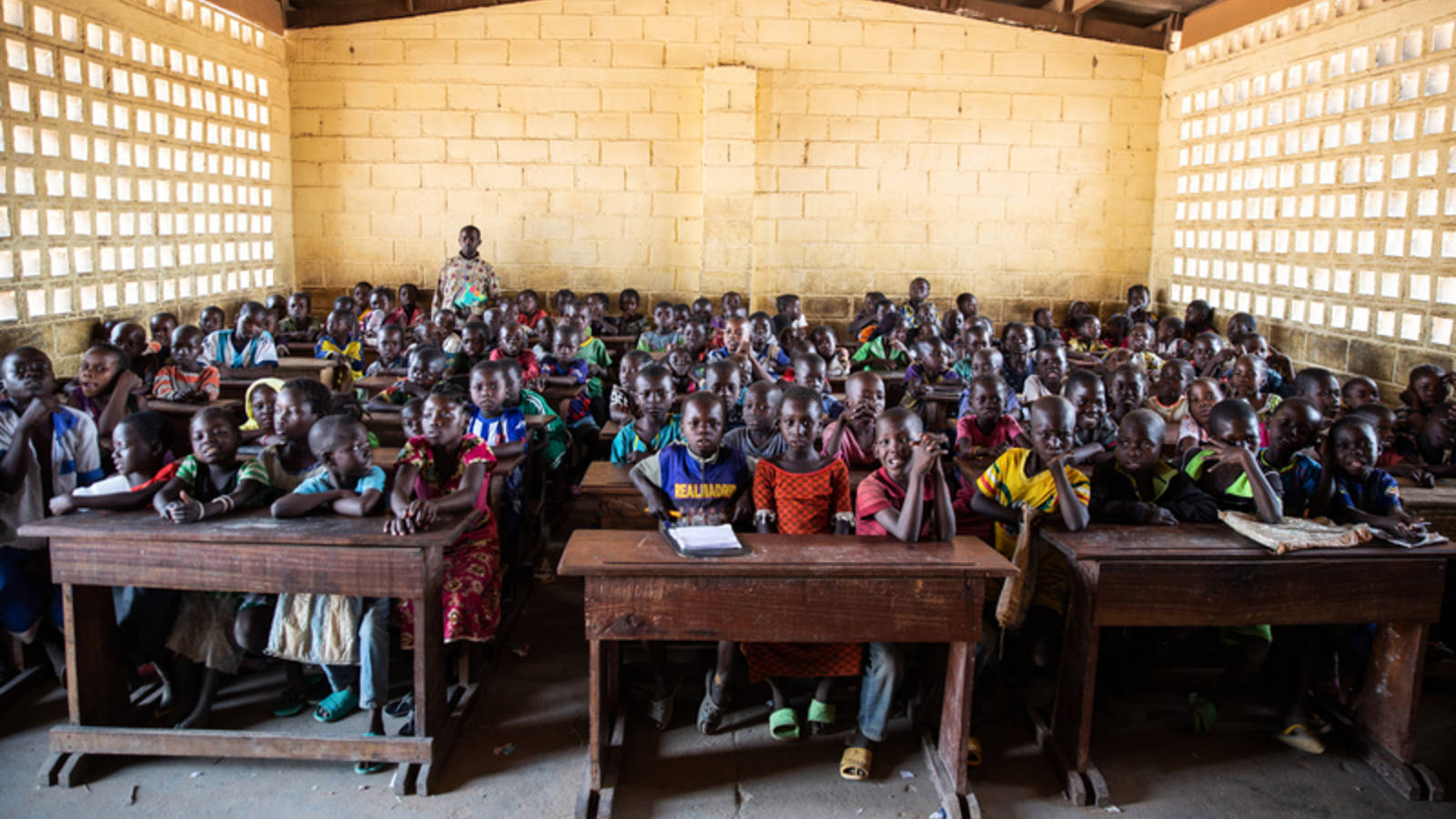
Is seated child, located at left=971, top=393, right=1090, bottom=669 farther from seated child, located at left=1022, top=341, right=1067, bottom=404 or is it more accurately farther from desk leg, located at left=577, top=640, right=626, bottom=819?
seated child, located at left=1022, top=341, right=1067, bottom=404

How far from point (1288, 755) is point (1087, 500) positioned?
1.17 metres

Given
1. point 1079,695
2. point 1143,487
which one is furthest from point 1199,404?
point 1079,695

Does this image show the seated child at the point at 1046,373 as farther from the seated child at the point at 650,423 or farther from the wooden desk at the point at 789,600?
the wooden desk at the point at 789,600

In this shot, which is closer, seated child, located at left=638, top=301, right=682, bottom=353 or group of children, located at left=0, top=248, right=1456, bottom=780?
group of children, located at left=0, top=248, right=1456, bottom=780

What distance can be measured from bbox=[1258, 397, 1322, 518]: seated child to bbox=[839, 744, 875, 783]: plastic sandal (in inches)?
71.8

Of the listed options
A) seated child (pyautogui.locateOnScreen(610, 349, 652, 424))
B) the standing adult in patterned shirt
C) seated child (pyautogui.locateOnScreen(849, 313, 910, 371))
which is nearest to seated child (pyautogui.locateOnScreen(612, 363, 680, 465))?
seated child (pyautogui.locateOnScreen(610, 349, 652, 424))

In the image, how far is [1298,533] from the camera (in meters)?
3.13

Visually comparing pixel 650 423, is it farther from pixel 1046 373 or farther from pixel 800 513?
pixel 1046 373

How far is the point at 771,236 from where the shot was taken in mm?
10367

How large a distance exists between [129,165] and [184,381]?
2789 mm

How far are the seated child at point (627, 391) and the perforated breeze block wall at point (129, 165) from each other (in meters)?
3.69

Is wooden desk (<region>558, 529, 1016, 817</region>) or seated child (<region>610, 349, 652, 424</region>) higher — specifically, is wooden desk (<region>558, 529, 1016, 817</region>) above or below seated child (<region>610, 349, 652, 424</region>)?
below

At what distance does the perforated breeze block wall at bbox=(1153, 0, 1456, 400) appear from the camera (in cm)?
627

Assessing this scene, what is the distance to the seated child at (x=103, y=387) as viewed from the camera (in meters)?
4.35
